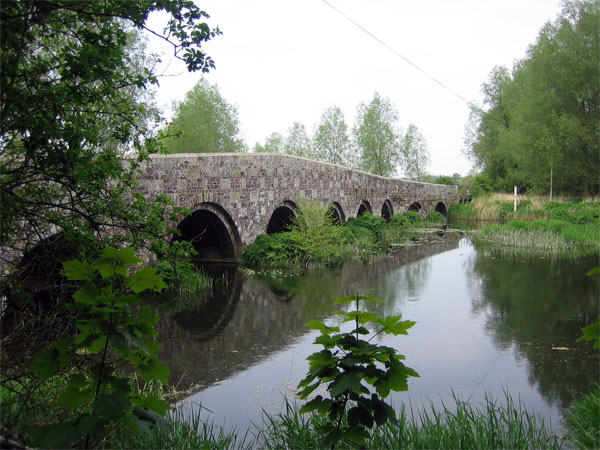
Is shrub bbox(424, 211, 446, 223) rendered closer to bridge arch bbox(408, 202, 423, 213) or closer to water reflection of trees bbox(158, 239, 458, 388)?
bridge arch bbox(408, 202, 423, 213)

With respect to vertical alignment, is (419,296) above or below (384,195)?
below

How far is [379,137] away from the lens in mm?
41375

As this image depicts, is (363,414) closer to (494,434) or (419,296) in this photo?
(494,434)

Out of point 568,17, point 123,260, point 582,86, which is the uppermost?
point 568,17

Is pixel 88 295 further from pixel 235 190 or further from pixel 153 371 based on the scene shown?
pixel 235 190

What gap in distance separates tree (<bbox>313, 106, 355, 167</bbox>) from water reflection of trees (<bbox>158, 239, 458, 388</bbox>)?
29.1 metres

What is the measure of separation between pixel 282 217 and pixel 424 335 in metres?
10.0

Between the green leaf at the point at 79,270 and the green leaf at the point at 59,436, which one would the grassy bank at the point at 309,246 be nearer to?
the green leaf at the point at 79,270

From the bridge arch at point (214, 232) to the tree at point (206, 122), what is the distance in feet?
67.0

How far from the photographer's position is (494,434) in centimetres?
380

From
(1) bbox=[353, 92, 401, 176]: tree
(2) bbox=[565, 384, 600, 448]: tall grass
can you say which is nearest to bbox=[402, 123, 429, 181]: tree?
(1) bbox=[353, 92, 401, 176]: tree

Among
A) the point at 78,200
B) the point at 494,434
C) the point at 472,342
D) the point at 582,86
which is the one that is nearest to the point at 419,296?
the point at 472,342

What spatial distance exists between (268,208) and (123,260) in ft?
41.5

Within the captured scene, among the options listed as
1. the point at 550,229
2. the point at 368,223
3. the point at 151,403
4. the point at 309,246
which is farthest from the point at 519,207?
the point at 151,403
